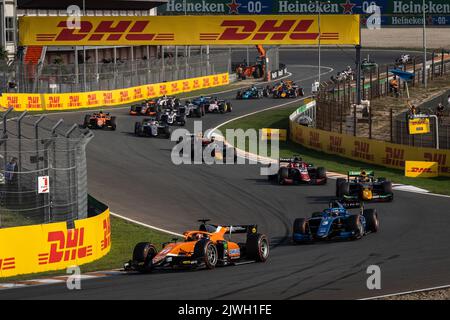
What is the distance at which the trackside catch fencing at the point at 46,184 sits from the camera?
23891mm

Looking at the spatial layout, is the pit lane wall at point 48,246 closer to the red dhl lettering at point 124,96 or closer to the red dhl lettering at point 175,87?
the red dhl lettering at point 124,96

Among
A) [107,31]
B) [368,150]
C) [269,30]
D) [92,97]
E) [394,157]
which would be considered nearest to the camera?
[394,157]

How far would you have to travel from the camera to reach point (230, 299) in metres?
18.8

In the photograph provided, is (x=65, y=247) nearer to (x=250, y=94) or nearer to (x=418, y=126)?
(x=418, y=126)

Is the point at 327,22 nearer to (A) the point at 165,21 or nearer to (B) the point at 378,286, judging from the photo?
(A) the point at 165,21

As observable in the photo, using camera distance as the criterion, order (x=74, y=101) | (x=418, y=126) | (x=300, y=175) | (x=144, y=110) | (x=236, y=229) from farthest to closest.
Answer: (x=74, y=101) → (x=144, y=110) → (x=418, y=126) → (x=300, y=175) → (x=236, y=229)

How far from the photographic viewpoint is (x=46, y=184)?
24078 mm

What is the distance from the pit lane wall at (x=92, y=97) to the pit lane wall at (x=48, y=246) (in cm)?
3049

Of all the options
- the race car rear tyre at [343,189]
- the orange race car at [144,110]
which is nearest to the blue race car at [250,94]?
the orange race car at [144,110]

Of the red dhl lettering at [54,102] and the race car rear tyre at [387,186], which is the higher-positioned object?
the red dhl lettering at [54,102]

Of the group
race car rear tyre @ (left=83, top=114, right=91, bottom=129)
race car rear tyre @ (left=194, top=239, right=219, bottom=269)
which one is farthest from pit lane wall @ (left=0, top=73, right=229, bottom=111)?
race car rear tyre @ (left=194, top=239, right=219, bottom=269)

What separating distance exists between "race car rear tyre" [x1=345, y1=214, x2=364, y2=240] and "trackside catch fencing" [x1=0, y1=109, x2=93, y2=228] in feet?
22.0

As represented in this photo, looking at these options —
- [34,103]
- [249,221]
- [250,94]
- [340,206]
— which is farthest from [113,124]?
[340,206]

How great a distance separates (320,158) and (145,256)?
937 inches
